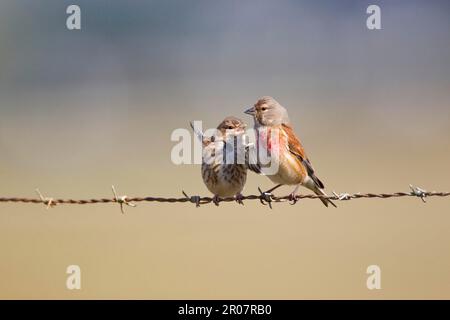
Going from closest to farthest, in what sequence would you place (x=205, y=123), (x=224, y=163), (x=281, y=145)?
(x=224, y=163) → (x=281, y=145) → (x=205, y=123)

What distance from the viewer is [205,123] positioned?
20703 mm

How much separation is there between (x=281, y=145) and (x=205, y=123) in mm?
11371

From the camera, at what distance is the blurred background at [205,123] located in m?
14.7

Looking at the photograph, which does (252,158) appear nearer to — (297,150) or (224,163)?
(224,163)

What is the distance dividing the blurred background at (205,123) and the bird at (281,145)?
3.81m

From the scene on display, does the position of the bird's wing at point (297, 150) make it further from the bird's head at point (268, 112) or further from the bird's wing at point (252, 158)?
the bird's wing at point (252, 158)

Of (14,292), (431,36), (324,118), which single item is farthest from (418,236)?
(431,36)

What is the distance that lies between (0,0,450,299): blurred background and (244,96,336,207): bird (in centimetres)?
381

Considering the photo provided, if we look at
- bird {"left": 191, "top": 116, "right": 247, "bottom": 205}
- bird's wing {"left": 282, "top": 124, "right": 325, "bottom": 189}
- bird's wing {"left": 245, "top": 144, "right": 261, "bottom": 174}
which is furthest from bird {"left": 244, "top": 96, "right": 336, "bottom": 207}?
bird {"left": 191, "top": 116, "right": 247, "bottom": 205}

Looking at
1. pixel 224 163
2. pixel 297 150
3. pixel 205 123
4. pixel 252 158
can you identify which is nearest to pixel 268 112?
pixel 297 150

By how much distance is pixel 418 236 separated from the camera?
52.4ft

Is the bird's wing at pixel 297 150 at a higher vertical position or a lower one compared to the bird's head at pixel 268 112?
lower

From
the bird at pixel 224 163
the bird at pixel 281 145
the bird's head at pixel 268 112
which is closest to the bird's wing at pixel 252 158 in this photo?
the bird at pixel 224 163

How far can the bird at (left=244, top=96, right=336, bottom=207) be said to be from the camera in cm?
936
